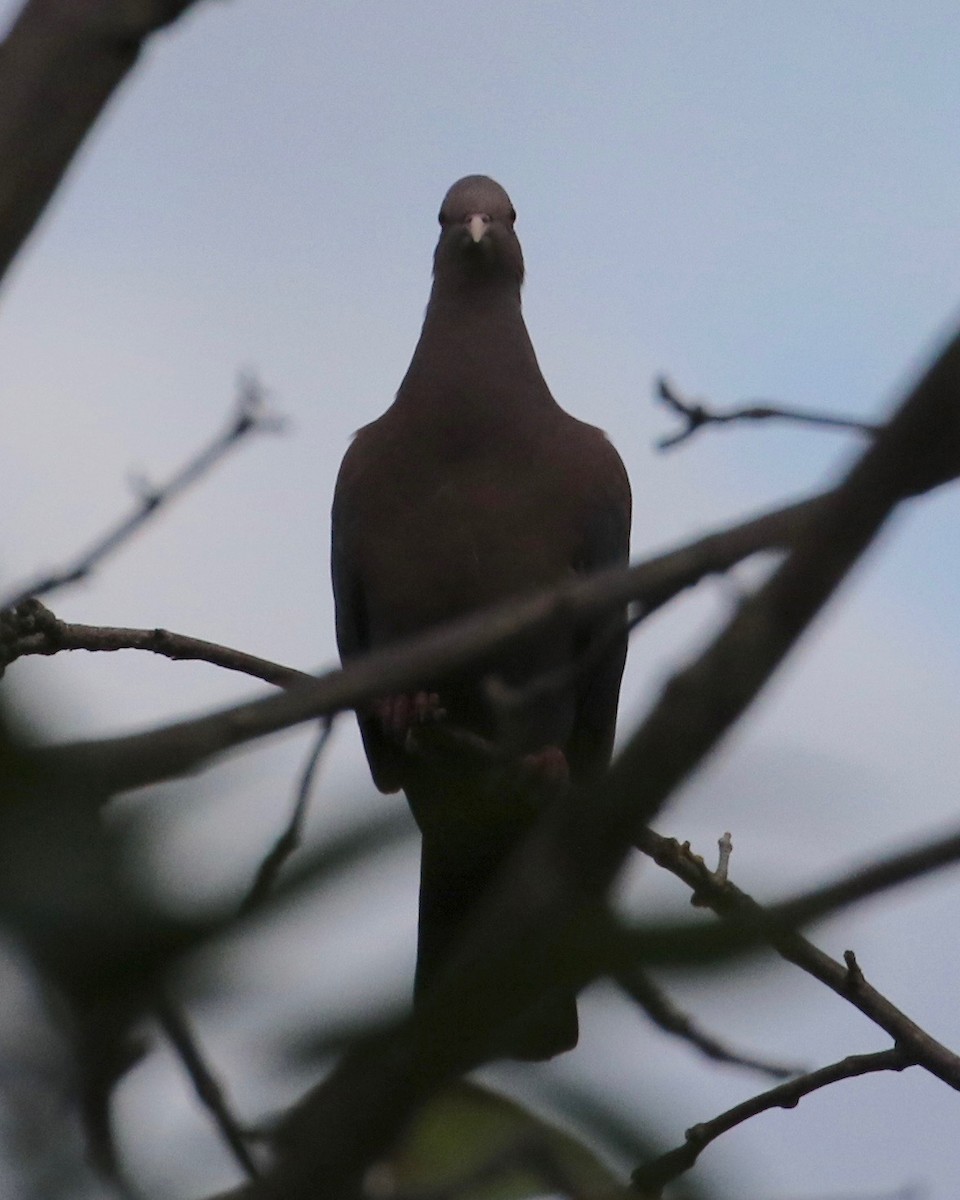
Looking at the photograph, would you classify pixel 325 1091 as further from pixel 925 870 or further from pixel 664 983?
pixel 925 870

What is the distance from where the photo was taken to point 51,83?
4.74 feet

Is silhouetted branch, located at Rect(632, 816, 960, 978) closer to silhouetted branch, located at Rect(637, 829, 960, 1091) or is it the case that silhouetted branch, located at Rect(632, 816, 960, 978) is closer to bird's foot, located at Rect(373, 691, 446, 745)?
silhouetted branch, located at Rect(637, 829, 960, 1091)

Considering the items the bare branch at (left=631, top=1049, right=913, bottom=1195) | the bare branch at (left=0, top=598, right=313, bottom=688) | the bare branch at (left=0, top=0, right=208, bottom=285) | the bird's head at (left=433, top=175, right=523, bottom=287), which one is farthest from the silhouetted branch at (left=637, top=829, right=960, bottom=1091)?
the bird's head at (left=433, top=175, right=523, bottom=287)

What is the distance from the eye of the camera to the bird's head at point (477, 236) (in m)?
5.09

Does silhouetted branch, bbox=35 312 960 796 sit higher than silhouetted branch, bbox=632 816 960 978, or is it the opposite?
silhouetted branch, bbox=35 312 960 796

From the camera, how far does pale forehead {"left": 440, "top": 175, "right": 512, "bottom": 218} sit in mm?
5215

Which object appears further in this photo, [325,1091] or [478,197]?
[478,197]

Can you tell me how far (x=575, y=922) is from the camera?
844 mm

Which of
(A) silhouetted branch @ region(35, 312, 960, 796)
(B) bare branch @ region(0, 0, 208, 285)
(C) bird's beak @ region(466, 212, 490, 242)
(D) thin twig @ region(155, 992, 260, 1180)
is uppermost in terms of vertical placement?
(C) bird's beak @ region(466, 212, 490, 242)

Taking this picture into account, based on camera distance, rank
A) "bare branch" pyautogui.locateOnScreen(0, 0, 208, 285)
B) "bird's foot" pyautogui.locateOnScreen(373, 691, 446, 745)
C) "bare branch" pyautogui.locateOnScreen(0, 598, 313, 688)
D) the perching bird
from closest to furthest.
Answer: "bare branch" pyautogui.locateOnScreen(0, 0, 208, 285) → "bare branch" pyautogui.locateOnScreen(0, 598, 313, 688) → "bird's foot" pyautogui.locateOnScreen(373, 691, 446, 745) → the perching bird

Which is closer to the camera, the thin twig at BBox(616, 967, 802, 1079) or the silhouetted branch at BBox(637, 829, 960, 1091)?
the thin twig at BBox(616, 967, 802, 1079)

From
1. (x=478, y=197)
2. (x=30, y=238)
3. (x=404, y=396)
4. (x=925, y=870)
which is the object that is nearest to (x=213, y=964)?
(x=925, y=870)

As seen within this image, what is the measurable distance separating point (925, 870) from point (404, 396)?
3.89m

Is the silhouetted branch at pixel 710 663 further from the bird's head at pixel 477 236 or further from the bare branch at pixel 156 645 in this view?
the bird's head at pixel 477 236
